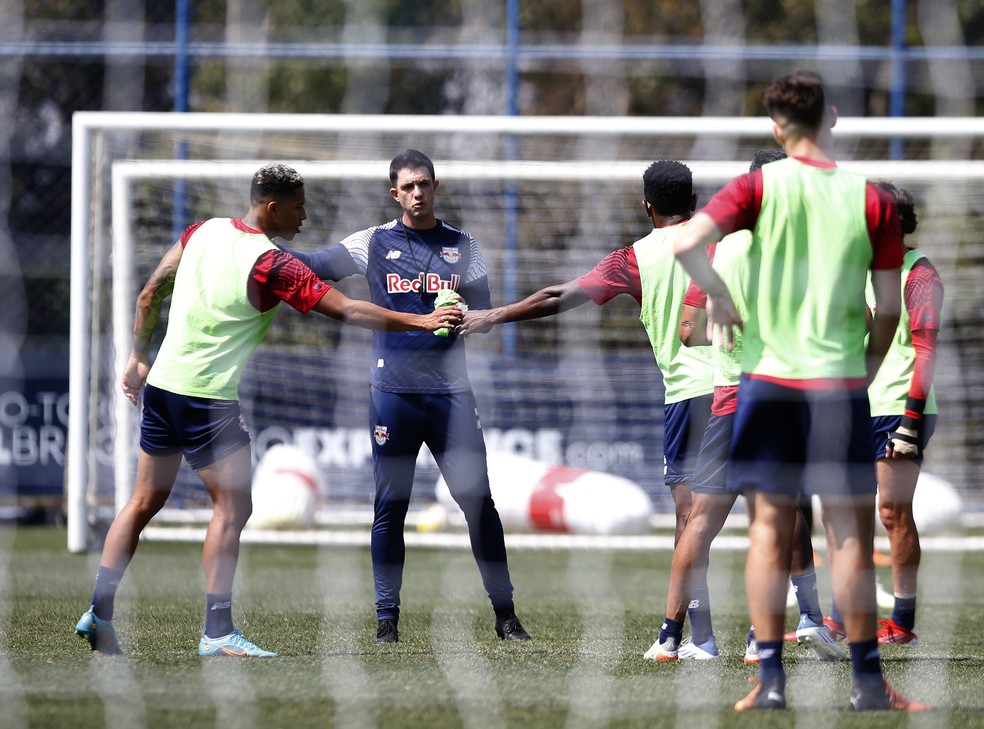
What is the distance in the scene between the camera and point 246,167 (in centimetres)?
893

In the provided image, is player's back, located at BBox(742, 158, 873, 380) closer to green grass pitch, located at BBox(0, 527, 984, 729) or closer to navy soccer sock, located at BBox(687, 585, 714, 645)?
green grass pitch, located at BBox(0, 527, 984, 729)

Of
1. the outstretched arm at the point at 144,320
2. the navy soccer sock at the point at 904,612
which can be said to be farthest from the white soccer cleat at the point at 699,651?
the outstretched arm at the point at 144,320

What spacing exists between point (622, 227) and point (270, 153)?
9.39 feet

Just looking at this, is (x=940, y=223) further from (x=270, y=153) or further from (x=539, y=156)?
(x=270, y=153)

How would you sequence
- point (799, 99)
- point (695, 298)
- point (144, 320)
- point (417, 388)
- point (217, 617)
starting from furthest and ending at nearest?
1. point (417, 388)
2. point (144, 320)
3. point (217, 617)
4. point (695, 298)
5. point (799, 99)

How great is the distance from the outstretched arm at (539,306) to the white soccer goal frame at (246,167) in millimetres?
3199

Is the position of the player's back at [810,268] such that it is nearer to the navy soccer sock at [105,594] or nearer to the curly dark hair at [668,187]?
the curly dark hair at [668,187]

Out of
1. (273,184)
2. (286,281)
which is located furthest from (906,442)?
(273,184)

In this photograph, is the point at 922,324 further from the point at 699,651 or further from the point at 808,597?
the point at 699,651

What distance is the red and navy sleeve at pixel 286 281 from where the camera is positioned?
485 cm

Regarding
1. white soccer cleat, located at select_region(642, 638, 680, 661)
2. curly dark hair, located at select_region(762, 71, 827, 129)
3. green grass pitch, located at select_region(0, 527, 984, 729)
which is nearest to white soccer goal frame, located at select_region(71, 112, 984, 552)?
green grass pitch, located at select_region(0, 527, 984, 729)

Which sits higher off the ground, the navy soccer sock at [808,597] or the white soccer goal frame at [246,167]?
the white soccer goal frame at [246,167]

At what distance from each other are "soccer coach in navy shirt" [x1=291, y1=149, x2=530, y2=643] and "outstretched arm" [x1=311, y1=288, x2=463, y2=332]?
0.24 m

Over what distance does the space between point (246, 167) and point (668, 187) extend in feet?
14.8
